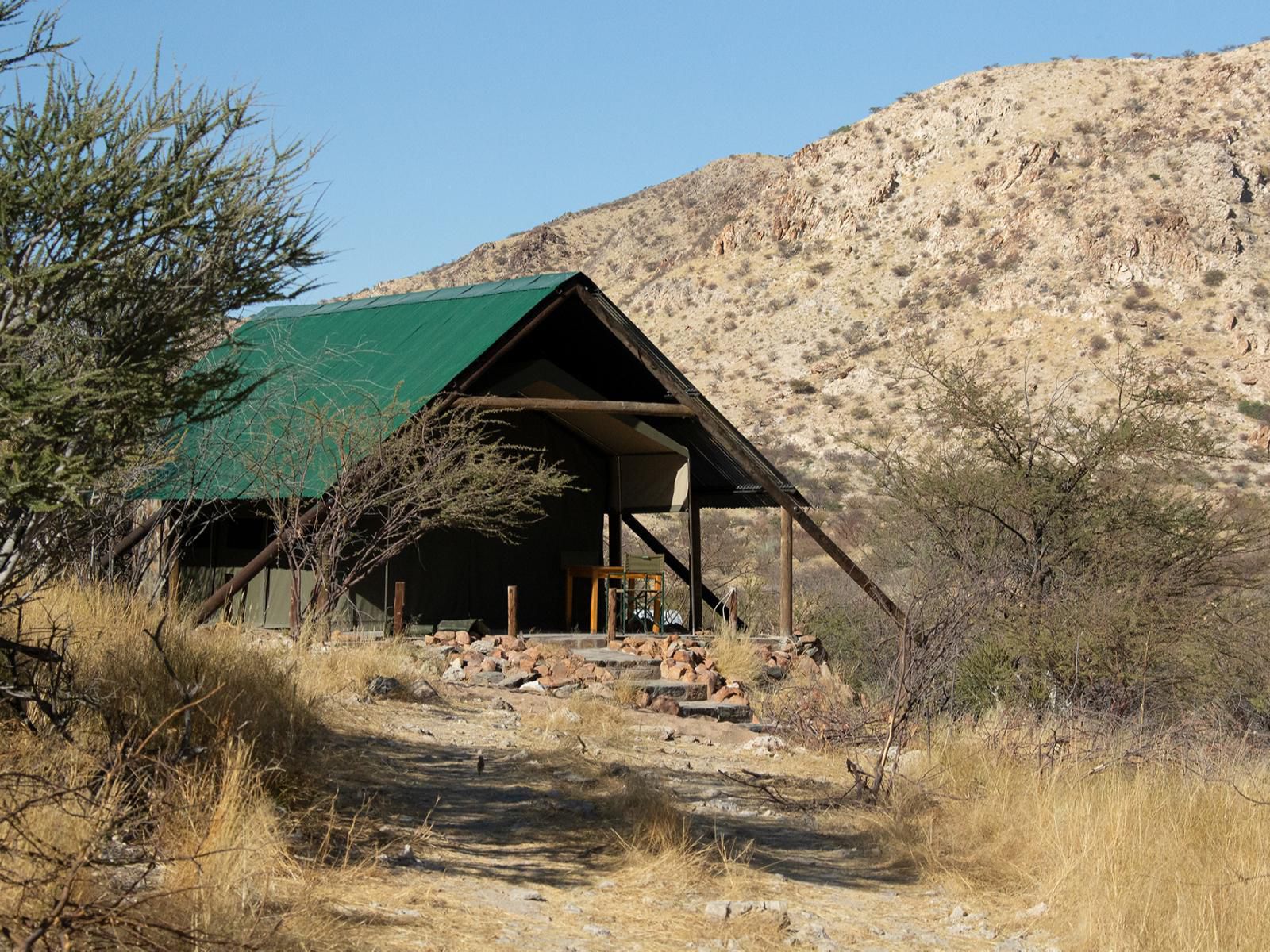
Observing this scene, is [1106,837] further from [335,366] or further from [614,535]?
[614,535]

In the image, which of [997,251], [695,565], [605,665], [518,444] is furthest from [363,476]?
[997,251]

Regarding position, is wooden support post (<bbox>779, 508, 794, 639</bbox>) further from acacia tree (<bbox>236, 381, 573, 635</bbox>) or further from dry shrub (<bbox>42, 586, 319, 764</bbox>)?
dry shrub (<bbox>42, 586, 319, 764</bbox>)

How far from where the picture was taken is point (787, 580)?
1834 centimetres

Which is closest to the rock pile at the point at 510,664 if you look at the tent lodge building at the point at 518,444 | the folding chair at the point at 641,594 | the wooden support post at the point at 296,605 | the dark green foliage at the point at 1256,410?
the tent lodge building at the point at 518,444

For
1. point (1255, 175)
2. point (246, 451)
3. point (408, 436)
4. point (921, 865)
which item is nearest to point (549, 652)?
point (408, 436)

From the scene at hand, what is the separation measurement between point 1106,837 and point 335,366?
12.5 meters

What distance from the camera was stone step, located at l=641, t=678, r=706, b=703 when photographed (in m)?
14.6

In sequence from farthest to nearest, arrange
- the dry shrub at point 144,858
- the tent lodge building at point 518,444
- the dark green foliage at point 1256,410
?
the dark green foliage at point 1256,410 → the tent lodge building at point 518,444 → the dry shrub at point 144,858

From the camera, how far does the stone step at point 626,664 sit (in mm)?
15242

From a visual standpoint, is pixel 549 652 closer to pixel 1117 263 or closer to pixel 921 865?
pixel 921 865

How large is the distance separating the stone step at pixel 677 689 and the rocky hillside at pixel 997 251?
29.0m

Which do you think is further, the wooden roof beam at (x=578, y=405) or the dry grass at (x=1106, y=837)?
the wooden roof beam at (x=578, y=405)

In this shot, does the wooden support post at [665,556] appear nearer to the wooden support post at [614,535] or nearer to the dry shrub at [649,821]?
the wooden support post at [614,535]

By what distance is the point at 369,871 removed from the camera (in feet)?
21.4
